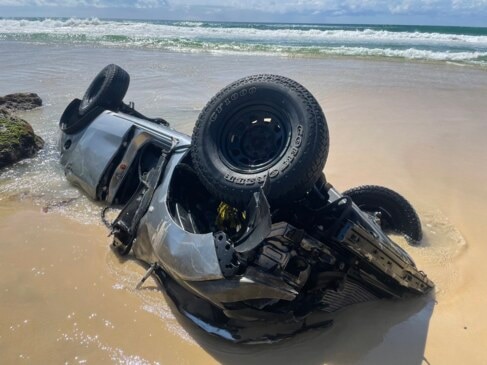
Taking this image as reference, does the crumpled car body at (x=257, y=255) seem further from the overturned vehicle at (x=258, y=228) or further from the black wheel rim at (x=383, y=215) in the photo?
the black wheel rim at (x=383, y=215)

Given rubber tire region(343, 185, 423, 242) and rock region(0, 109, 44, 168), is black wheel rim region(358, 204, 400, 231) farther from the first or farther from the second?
rock region(0, 109, 44, 168)

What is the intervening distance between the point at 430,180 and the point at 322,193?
279cm

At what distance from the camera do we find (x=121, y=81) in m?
5.55

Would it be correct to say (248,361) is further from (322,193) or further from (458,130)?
(458,130)

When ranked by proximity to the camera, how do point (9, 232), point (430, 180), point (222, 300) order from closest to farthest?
point (222, 300) → point (9, 232) → point (430, 180)

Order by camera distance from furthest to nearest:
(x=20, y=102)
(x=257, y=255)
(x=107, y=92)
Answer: (x=20, y=102) → (x=107, y=92) → (x=257, y=255)

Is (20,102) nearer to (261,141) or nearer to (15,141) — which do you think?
(15,141)

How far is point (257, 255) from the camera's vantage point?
266 centimetres

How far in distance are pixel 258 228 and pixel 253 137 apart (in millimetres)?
901

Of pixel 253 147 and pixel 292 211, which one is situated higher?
pixel 253 147

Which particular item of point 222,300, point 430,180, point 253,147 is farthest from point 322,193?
point 430,180

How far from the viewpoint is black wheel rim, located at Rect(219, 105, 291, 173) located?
10.3ft

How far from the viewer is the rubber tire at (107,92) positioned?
5316 millimetres

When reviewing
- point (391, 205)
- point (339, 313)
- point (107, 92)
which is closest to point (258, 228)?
point (339, 313)
